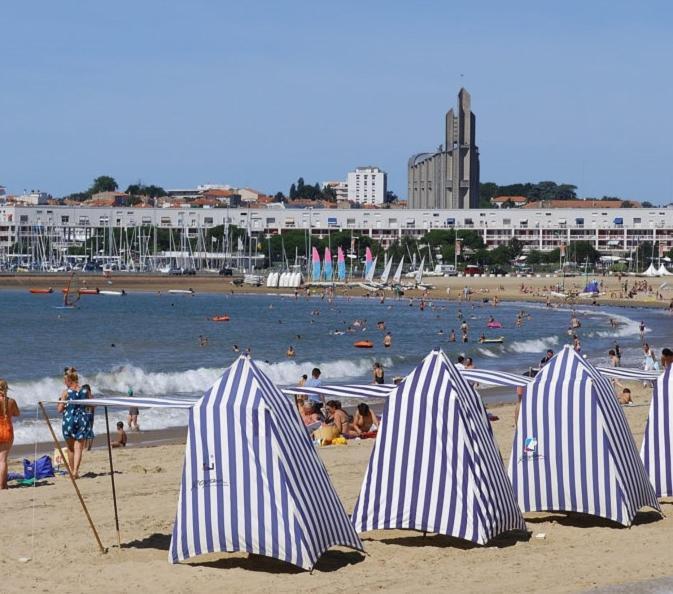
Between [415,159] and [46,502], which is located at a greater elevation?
[415,159]

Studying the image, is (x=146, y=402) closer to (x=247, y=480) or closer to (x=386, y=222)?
(x=247, y=480)

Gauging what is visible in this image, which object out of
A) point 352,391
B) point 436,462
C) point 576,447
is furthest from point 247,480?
point 576,447

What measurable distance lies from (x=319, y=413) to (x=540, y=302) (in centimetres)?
7401

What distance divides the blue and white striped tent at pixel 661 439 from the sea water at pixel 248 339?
36.3 ft

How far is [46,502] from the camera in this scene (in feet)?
45.2

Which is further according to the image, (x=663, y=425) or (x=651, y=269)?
(x=651, y=269)

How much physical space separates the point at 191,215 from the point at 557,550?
16682 cm

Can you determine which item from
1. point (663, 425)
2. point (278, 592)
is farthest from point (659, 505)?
point (278, 592)

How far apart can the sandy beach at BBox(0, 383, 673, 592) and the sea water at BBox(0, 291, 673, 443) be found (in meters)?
9.14

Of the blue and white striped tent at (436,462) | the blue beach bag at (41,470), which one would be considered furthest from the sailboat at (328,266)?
the blue and white striped tent at (436,462)

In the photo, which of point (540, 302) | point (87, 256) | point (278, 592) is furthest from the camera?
point (87, 256)

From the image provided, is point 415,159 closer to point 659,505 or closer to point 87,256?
point 87,256

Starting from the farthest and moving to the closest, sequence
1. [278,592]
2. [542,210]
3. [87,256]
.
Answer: [542,210], [87,256], [278,592]

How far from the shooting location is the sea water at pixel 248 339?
36875mm
